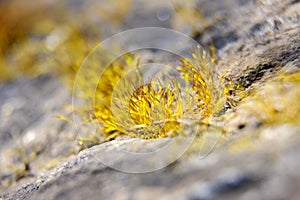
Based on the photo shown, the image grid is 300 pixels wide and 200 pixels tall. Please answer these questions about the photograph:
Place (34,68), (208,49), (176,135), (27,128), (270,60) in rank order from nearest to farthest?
(176,135) → (270,60) → (208,49) → (27,128) → (34,68)

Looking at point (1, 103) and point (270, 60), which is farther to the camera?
point (1, 103)

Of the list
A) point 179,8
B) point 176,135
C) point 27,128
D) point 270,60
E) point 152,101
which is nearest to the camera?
point 176,135

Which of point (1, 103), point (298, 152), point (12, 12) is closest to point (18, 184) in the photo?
point (1, 103)

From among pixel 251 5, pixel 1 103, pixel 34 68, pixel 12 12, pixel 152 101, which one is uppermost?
pixel 12 12

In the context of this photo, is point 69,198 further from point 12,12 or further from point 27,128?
point 12,12

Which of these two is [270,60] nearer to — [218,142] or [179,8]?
[218,142]

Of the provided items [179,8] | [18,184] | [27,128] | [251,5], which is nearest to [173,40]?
[179,8]

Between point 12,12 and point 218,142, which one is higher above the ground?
point 12,12
